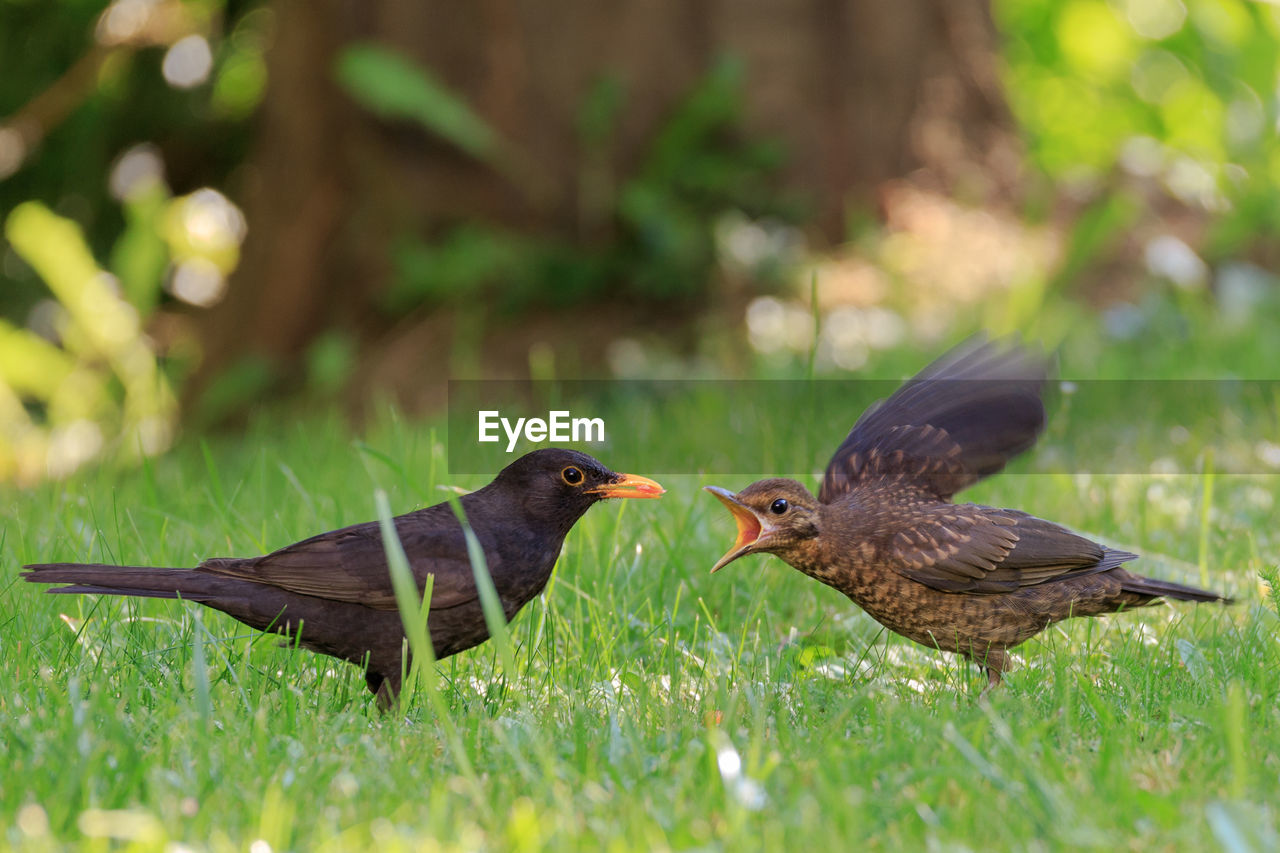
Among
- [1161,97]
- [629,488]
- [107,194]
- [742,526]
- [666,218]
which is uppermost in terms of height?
[1161,97]

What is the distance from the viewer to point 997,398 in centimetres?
412

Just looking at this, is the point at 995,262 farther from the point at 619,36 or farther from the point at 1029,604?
the point at 1029,604

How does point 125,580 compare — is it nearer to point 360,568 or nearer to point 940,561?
point 360,568

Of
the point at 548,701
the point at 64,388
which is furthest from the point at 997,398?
the point at 64,388

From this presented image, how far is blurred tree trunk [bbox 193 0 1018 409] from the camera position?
814 cm

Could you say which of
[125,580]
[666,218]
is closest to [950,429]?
[125,580]

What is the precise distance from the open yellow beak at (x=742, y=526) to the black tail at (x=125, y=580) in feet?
4.20

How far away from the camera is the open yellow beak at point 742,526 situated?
346 centimetres

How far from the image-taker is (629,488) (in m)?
3.50

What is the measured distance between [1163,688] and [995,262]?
17.8 feet

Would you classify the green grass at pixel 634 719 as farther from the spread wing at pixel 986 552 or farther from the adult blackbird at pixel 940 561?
the spread wing at pixel 986 552

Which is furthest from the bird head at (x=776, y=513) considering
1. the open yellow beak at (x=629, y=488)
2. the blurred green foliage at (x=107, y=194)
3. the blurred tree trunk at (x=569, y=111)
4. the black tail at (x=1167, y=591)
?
the blurred green foliage at (x=107, y=194)

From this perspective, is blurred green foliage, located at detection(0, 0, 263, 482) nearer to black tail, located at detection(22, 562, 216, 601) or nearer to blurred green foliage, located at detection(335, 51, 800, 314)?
blurred green foliage, located at detection(335, 51, 800, 314)

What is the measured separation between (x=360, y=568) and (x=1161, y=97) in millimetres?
9283
